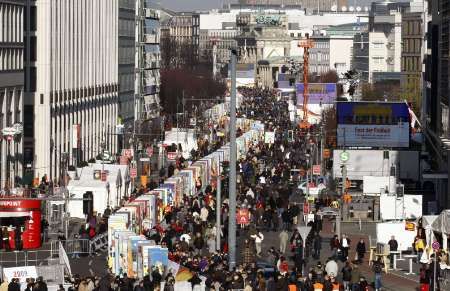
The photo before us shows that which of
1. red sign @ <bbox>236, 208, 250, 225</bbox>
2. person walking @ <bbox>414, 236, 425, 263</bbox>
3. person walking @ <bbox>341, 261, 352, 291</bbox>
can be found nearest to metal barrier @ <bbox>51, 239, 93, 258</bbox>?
red sign @ <bbox>236, 208, 250, 225</bbox>

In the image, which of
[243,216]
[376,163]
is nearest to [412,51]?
[376,163]

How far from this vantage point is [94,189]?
56062 millimetres

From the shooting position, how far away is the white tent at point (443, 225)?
4150 centimetres

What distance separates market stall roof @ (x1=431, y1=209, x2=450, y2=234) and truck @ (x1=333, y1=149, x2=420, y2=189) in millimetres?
27731

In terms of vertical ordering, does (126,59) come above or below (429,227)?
above

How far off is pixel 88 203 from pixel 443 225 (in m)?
15.1

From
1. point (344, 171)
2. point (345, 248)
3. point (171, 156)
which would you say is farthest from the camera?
point (171, 156)

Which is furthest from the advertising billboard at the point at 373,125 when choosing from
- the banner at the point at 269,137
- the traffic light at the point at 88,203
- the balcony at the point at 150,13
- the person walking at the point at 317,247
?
the balcony at the point at 150,13

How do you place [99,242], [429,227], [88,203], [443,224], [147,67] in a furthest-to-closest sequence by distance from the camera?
[147,67]
[88,203]
[99,242]
[429,227]
[443,224]

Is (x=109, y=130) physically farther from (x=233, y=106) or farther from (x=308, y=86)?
(x=233, y=106)

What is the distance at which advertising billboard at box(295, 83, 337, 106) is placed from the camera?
407ft

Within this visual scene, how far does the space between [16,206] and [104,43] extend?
56644mm

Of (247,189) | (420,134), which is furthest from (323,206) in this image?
(420,134)

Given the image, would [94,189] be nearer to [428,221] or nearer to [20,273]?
[428,221]
